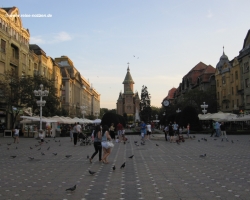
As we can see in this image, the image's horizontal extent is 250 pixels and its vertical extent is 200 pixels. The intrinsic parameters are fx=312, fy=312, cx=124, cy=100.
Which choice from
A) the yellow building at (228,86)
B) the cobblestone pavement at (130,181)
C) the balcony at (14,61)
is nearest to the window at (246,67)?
the yellow building at (228,86)

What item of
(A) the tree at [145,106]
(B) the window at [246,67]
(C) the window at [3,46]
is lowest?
(A) the tree at [145,106]

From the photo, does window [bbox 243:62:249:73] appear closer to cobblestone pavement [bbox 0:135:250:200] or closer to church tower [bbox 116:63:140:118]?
cobblestone pavement [bbox 0:135:250:200]

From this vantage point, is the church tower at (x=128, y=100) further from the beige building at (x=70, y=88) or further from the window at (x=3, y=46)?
the window at (x=3, y=46)

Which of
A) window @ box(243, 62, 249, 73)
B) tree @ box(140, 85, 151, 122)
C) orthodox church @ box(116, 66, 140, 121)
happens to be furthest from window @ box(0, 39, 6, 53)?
orthodox church @ box(116, 66, 140, 121)

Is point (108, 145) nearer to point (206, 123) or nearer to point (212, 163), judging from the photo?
point (212, 163)

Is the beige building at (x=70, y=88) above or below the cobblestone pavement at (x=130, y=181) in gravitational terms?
above

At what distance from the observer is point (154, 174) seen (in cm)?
1002

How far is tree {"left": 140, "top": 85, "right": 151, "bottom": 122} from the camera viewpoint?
279ft

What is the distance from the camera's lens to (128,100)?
454 feet

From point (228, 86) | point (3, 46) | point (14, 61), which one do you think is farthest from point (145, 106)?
point (3, 46)

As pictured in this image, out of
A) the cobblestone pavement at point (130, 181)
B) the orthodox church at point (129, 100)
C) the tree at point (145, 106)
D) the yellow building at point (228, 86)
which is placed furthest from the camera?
the orthodox church at point (129, 100)

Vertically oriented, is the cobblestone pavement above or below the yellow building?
below

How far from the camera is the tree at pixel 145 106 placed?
8519cm

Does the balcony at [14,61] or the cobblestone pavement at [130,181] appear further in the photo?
the balcony at [14,61]
